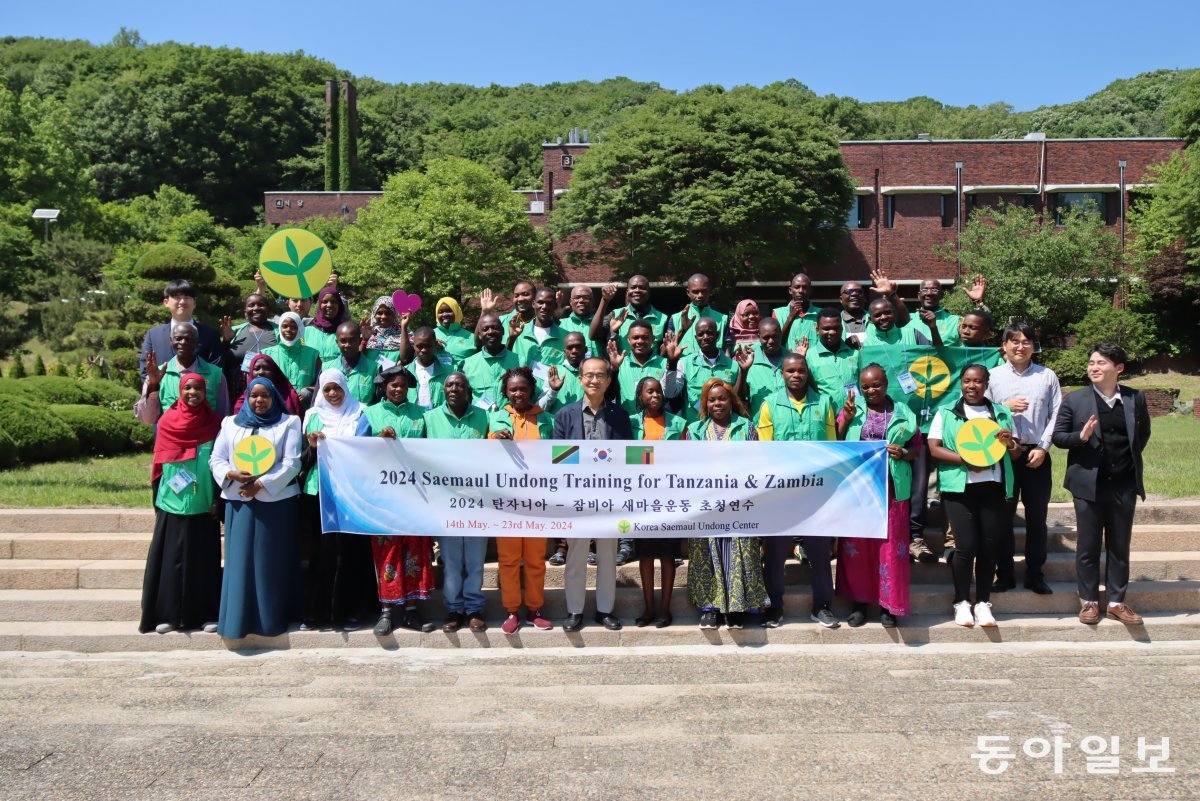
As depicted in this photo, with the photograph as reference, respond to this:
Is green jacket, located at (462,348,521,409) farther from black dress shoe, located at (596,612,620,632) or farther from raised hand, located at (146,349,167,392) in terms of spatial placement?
raised hand, located at (146,349,167,392)

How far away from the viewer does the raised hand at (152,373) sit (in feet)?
23.8

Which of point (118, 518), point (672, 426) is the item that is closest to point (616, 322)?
point (672, 426)

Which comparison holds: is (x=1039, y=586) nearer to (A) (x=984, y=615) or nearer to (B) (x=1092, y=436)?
(A) (x=984, y=615)

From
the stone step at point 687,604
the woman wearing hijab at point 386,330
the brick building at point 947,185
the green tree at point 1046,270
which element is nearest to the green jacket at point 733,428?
the stone step at point 687,604

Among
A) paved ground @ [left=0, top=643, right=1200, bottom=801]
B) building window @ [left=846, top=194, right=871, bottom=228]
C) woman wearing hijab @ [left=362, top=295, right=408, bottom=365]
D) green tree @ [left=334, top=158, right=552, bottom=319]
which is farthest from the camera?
building window @ [left=846, top=194, right=871, bottom=228]

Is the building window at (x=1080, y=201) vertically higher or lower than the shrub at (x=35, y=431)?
higher

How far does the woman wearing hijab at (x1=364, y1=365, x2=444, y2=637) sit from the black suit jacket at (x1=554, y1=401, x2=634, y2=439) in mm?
1078

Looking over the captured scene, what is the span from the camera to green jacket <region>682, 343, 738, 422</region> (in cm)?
796

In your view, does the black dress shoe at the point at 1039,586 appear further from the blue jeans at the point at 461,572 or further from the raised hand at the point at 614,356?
the blue jeans at the point at 461,572

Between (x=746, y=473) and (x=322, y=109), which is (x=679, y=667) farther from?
(x=322, y=109)

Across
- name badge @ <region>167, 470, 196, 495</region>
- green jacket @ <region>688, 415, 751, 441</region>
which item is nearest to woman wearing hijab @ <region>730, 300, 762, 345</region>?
green jacket @ <region>688, 415, 751, 441</region>

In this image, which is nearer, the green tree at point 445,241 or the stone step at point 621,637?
the stone step at point 621,637

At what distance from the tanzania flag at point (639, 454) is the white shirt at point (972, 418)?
212 centimetres

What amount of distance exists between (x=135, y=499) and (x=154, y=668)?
3587 millimetres
